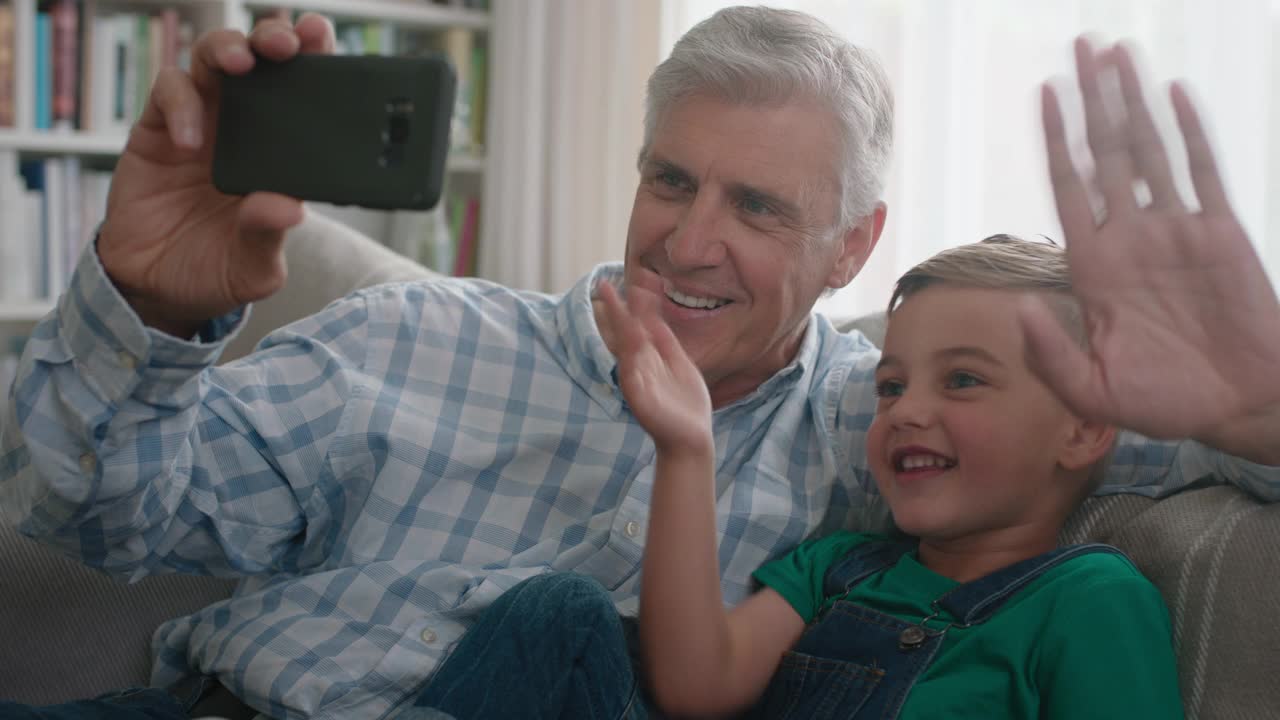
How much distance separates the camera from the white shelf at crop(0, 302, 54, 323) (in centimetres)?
303

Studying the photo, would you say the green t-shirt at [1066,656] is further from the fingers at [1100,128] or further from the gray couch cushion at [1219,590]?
the fingers at [1100,128]

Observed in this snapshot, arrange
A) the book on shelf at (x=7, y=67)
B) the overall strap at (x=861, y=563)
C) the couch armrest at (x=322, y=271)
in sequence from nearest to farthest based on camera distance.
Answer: the overall strap at (x=861, y=563), the couch armrest at (x=322, y=271), the book on shelf at (x=7, y=67)

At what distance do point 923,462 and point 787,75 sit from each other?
42 centimetres

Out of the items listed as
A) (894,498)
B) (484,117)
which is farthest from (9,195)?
(894,498)

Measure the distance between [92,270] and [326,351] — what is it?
352mm

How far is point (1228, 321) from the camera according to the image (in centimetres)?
89

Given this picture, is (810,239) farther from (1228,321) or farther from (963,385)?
(1228,321)

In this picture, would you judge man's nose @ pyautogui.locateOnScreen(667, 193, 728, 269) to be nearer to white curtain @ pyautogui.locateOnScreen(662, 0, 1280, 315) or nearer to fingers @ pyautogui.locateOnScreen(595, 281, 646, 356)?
fingers @ pyautogui.locateOnScreen(595, 281, 646, 356)

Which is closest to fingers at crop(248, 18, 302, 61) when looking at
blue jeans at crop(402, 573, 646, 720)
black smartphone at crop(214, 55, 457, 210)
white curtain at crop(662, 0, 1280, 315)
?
black smartphone at crop(214, 55, 457, 210)

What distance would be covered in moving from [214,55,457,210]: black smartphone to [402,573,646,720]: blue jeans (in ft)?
1.29

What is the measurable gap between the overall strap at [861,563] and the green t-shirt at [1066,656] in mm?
95

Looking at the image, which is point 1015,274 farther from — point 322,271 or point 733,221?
point 322,271

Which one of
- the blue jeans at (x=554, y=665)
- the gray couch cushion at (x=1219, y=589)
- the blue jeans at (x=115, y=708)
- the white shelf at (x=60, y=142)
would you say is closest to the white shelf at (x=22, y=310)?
the white shelf at (x=60, y=142)

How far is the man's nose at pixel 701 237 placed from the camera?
50.4 inches
